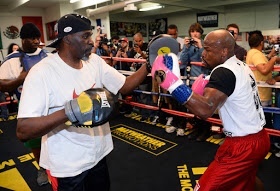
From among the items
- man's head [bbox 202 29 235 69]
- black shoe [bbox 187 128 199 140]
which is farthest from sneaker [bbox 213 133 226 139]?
man's head [bbox 202 29 235 69]

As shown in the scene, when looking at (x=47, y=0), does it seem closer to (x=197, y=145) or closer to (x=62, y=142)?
(x=197, y=145)

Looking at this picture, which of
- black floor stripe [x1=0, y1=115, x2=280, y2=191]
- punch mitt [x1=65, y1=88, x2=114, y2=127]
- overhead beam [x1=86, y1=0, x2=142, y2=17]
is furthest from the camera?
overhead beam [x1=86, y1=0, x2=142, y2=17]

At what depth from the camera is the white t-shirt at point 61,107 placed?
1174mm

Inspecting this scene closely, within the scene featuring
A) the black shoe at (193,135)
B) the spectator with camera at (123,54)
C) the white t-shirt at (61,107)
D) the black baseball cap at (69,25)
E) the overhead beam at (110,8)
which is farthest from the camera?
the overhead beam at (110,8)

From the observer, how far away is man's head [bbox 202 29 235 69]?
164cm

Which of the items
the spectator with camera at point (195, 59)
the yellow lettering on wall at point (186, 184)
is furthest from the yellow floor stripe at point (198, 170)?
the spectator with camera at point (195, 59)

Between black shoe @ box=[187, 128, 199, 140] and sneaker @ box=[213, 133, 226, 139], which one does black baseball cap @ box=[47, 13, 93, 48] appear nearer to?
black shoe @ box=[187, 128, 199, 140]

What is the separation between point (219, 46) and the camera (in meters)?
1.64

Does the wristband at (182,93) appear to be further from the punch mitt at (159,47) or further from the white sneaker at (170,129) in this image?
the white sneaker at (170,129)

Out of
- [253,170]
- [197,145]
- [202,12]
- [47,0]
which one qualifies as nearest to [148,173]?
[197,145]

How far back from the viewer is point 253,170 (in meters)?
1.60

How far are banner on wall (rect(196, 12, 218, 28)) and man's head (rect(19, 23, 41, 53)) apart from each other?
1099 centimetres

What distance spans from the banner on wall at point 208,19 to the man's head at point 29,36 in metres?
11.0

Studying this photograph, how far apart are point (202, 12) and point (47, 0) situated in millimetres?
7383
